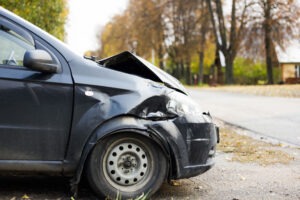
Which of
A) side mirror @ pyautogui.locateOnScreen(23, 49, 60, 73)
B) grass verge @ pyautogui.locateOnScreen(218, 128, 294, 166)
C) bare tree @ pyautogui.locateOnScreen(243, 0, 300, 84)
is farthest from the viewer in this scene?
bare tree @ pyautogui.locateOnScreen(243, 0, 300, 84)

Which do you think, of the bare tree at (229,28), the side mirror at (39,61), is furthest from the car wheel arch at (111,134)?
the bare tree at (229,28)

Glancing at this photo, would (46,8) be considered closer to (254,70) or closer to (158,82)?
(158,82)

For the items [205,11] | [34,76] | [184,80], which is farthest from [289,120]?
[184,80]

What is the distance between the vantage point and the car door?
14.4 feet

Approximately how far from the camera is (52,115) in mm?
4445

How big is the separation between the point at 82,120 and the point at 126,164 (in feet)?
1.79

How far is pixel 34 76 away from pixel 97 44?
10087cm

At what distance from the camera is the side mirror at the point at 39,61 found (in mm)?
4328

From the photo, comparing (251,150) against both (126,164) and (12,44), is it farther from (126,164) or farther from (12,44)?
(12,44)

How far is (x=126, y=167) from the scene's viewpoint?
15.0 ft

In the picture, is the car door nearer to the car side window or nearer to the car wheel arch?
the car side window

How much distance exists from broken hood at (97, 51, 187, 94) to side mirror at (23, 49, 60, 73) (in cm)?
59

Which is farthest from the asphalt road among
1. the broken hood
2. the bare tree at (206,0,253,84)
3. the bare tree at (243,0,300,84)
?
the bare tree at (206,0,253,84)

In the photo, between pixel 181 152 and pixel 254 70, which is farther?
pixel 254 70
